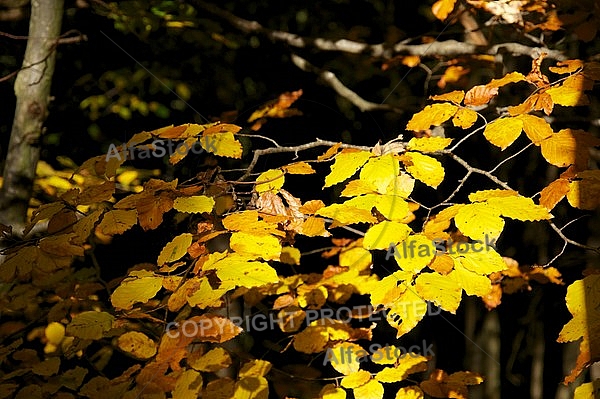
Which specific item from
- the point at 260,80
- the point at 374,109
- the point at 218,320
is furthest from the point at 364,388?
the point at 260,80

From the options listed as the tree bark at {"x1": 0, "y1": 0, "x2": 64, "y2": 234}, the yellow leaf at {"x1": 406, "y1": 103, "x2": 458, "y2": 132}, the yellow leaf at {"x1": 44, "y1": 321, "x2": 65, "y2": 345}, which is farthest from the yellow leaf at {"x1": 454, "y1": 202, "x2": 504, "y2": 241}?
the yellow leaf at {"x1": 44, "y1": 321, "x2": 65, "y2": 345}

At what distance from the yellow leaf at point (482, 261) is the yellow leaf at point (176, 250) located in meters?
0.61

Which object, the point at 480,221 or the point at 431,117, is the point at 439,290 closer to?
the point at 480,221

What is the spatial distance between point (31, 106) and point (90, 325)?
1.29m

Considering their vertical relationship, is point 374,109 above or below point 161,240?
above

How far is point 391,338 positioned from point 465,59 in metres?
1.70

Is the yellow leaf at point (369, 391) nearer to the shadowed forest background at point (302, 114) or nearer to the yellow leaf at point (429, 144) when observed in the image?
the yellow leaf at point (429, 144)

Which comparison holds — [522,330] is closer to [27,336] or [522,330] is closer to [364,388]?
[364,388]

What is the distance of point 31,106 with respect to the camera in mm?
2369

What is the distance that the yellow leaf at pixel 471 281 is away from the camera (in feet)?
4.11

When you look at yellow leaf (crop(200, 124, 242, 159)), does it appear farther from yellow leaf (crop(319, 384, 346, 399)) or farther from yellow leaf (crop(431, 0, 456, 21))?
yellow leaf (crop(431, 0, 456, 21))

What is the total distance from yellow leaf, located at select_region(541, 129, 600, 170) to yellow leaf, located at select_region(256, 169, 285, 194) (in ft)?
2.15

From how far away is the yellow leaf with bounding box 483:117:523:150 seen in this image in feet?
4.69

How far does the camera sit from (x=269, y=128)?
3.73 m
